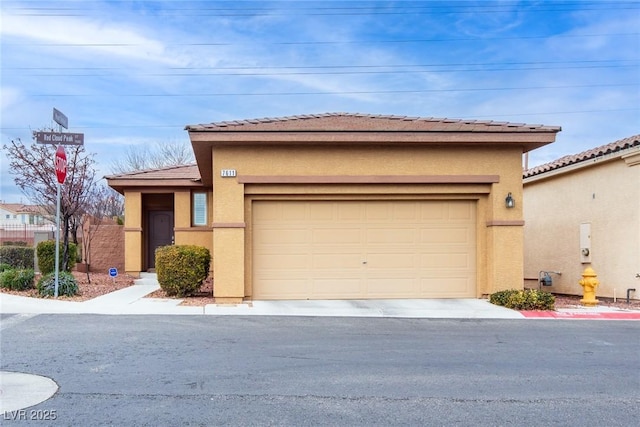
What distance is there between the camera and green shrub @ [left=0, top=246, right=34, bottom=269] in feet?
58.5

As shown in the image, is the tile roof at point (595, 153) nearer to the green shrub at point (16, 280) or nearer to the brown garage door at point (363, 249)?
the brown garage door at point (363, 249)

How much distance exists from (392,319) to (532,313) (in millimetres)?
3008

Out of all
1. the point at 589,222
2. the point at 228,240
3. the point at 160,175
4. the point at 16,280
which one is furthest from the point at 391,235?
the point at 160,175

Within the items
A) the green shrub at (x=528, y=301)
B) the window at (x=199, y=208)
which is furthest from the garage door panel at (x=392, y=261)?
the window at (x=199, y=208)

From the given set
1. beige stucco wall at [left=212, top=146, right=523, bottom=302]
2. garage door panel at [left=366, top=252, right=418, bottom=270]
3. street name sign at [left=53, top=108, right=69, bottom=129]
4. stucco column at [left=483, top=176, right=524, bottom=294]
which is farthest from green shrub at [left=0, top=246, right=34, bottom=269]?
stucco column at [left=483, top=176, right=524, bottom=294]

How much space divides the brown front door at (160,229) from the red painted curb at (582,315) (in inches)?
509

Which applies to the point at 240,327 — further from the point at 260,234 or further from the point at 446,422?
the point at 446,422

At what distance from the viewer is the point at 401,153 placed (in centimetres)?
1279

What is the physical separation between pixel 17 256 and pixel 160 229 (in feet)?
15.1

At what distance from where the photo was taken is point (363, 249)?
13.0 m

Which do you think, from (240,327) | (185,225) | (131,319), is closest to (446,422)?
(240,327)

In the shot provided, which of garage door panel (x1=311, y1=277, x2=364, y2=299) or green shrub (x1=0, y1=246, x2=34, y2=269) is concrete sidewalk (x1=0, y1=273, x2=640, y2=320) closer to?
garage door panel (x1=311, y1=277, x2=364, y2=299)

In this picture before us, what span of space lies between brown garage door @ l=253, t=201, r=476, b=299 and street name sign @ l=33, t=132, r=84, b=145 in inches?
168

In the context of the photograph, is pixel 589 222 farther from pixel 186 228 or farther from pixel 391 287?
pixel 186 228
